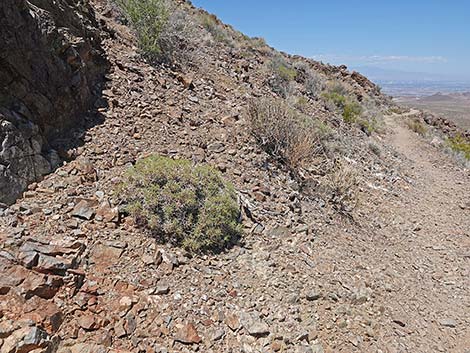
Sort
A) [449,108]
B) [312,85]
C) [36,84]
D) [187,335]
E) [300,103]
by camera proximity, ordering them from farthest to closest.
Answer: [449,108] → [312,85] → [300,103] → [36,84] → [187,335]

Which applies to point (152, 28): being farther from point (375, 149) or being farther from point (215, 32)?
point (375, 149)

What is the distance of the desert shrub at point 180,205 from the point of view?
4027 millimetres

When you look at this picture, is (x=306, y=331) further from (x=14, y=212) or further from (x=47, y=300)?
(x=14, y=212)

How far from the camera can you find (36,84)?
171 inches

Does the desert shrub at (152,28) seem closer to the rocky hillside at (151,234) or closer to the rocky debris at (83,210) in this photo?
the rocky hillside at (151,234)

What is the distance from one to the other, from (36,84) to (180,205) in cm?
252

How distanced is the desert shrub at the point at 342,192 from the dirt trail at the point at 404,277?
0.48 m

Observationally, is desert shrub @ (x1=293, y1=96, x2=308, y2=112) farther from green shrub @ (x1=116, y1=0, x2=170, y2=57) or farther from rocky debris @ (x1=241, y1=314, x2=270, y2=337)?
rocky debris @ (x1=241, y1=314, x2=270, y2=337)

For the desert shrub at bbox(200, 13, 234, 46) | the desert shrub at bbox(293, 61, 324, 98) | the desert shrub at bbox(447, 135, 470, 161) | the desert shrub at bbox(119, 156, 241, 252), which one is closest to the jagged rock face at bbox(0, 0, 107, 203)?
the desert shrub at bbox(119, 156, 241, 252)

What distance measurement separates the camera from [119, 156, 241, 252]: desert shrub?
403cm

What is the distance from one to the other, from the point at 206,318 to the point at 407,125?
60.0 ft

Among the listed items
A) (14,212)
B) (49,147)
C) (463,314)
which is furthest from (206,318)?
(463,314)

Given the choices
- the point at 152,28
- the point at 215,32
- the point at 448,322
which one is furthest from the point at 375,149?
the point at 215,32

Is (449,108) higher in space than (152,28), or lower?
lower
